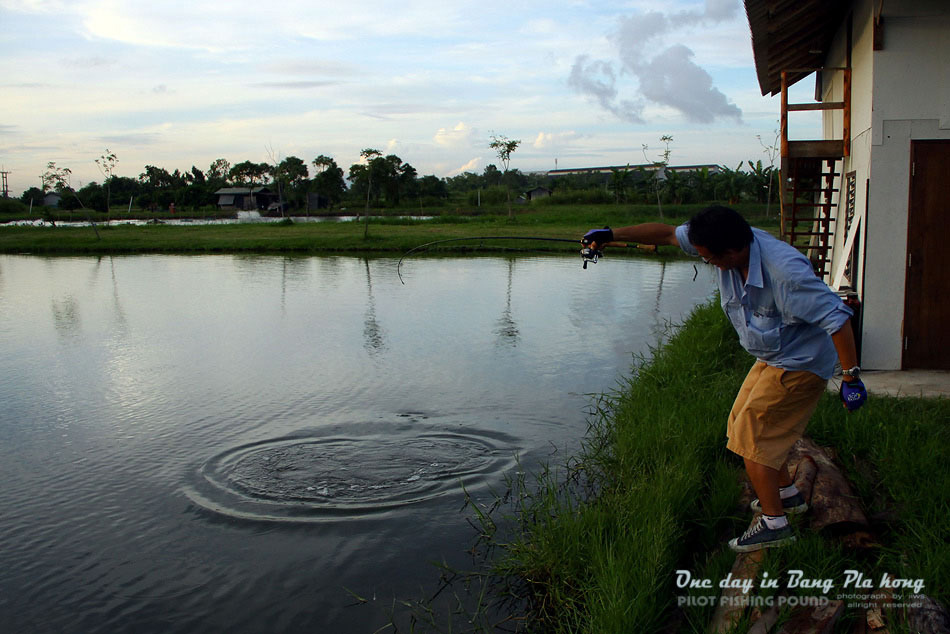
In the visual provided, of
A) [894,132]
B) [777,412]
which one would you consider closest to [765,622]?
[777,412]

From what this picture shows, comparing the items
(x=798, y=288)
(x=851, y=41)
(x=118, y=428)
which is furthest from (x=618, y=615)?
(x=851, y=41)

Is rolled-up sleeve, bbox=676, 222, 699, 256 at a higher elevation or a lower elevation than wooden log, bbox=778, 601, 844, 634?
higher

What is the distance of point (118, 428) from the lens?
281 inches

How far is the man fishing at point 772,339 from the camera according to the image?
10.8 ft

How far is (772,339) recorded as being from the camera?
3445 mm

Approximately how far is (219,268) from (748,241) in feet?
67.0

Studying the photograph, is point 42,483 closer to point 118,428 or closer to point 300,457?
point 118,428

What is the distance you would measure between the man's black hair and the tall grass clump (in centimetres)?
152

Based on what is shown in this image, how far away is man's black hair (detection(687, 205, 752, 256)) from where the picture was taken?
333cm

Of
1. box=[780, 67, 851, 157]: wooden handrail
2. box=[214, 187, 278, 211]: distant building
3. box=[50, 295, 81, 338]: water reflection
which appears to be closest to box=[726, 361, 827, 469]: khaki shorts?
box=[780, 67, 851, 157]: wooden handrail

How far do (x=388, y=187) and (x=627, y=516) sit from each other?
2183 inches

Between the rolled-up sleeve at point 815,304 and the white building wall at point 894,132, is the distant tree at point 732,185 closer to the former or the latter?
the white building wall at point 894,132

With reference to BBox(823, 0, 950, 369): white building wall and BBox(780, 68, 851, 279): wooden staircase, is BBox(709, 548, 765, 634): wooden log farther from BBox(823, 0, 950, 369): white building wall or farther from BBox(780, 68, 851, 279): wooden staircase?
BBox(780, 68, 851, 279): wooden staircase

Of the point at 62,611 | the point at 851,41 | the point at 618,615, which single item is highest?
the point at 851,41
